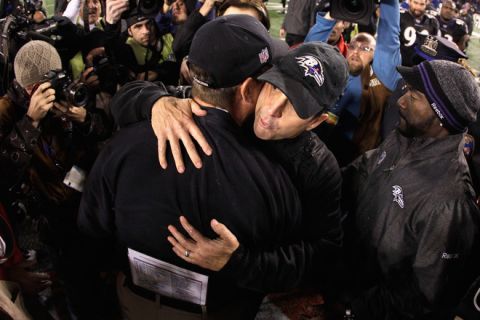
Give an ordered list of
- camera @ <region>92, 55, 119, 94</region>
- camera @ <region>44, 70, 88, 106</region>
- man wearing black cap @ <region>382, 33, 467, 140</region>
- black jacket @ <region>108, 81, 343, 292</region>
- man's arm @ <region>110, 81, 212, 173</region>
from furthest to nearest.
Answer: camera @ <region>92, 55, 119, 94</region> → man wearing black cap @ <region>382, 33, 467, 140</region> → camera @ <region>44, 70, 88, 106</region> → black jacket @ <region>108, 81, 343, 292</region> → man's arm @ <region>110, 81, 212, 173</region>

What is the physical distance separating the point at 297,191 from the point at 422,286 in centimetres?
73

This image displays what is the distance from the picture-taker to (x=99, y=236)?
1394mm

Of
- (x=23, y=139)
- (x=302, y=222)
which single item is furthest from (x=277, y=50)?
(x=23, y=139)

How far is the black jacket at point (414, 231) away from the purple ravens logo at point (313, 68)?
712 mm

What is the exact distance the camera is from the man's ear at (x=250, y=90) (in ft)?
3.70

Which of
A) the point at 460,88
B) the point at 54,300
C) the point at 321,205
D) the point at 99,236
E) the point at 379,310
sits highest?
the point at 460,88

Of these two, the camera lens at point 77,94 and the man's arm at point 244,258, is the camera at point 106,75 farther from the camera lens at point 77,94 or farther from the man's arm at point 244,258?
the man's arm at point 244,258

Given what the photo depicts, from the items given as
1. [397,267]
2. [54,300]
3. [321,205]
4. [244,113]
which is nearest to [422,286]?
[397,267]

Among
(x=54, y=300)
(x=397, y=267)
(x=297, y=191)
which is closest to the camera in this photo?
(x=297, y=191)

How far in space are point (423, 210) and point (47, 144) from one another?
1793mm

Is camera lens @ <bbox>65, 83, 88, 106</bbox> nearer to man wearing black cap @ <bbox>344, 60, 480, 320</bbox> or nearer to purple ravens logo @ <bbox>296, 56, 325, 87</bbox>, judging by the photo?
purple ravens logo @ <bbox>296, 56, 325, 87</bbox>

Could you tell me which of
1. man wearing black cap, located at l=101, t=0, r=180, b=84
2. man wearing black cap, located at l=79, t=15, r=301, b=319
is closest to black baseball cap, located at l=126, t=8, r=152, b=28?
man wearing black cap, located at l=101, t=0, r=180, b=84

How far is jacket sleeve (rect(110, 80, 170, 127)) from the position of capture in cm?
130

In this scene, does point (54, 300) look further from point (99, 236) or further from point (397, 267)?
point (397, 267)
